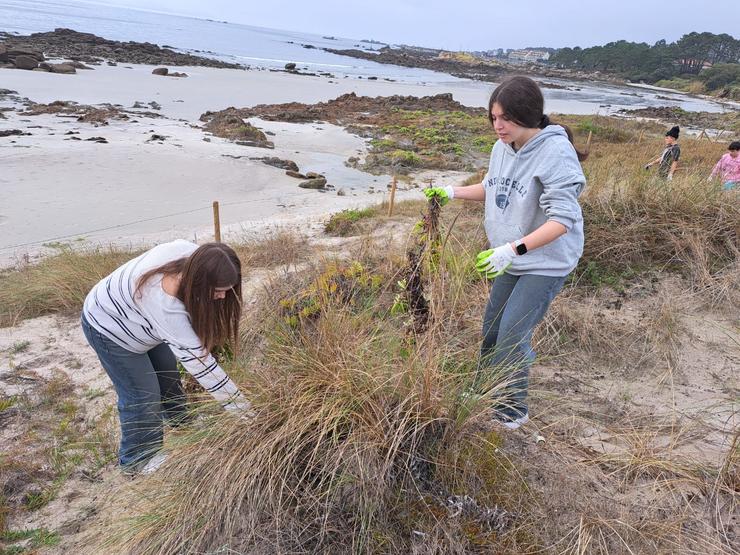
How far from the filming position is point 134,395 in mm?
2572

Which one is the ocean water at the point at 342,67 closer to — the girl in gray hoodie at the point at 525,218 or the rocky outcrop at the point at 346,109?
the rocky outcrop at the point at 346,109

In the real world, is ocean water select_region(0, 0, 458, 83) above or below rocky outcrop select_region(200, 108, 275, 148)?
above

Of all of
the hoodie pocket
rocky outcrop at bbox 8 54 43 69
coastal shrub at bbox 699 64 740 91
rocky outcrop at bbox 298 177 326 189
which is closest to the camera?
the hoodie pocket

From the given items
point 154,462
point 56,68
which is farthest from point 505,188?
point 56,68

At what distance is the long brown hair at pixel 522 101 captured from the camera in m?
2.20

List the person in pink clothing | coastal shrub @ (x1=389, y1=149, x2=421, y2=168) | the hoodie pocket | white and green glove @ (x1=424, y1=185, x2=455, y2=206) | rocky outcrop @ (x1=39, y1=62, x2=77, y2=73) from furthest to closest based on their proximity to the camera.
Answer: rocky outcrop @ (x1=39, y1=62, x2=77, y2=73) → coastal shrub @ (x1=389, y1=149, x2=421, y2=168) → the person in pink clothing → white and green glove @ (x1=424, y1=185, x2=455, y2=206) → the hoodie pocket

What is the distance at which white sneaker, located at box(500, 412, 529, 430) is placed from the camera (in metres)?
2.27

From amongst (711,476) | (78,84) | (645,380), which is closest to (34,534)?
(711,476)

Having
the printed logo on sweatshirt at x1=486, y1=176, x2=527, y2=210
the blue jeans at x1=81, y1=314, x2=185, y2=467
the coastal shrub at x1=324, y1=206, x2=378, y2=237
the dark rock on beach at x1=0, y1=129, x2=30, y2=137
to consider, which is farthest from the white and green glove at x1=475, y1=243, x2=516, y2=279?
the dark rock on beach at x1=0, y1=129, x2=30, y2=137

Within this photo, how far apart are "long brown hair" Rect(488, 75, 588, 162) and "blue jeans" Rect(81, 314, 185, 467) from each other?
2.12m

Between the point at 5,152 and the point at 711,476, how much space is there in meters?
15.6

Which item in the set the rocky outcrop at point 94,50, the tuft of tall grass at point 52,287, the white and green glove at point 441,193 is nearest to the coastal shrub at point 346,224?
Answer: the tuft of tall grass at point 52,287

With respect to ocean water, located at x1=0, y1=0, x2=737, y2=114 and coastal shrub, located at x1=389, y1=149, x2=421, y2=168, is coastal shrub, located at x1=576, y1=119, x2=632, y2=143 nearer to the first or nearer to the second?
ocean water, located at x1=0, y1=0, x2=737, y2=114

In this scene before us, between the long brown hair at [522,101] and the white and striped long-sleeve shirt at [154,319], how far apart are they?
1594mm
